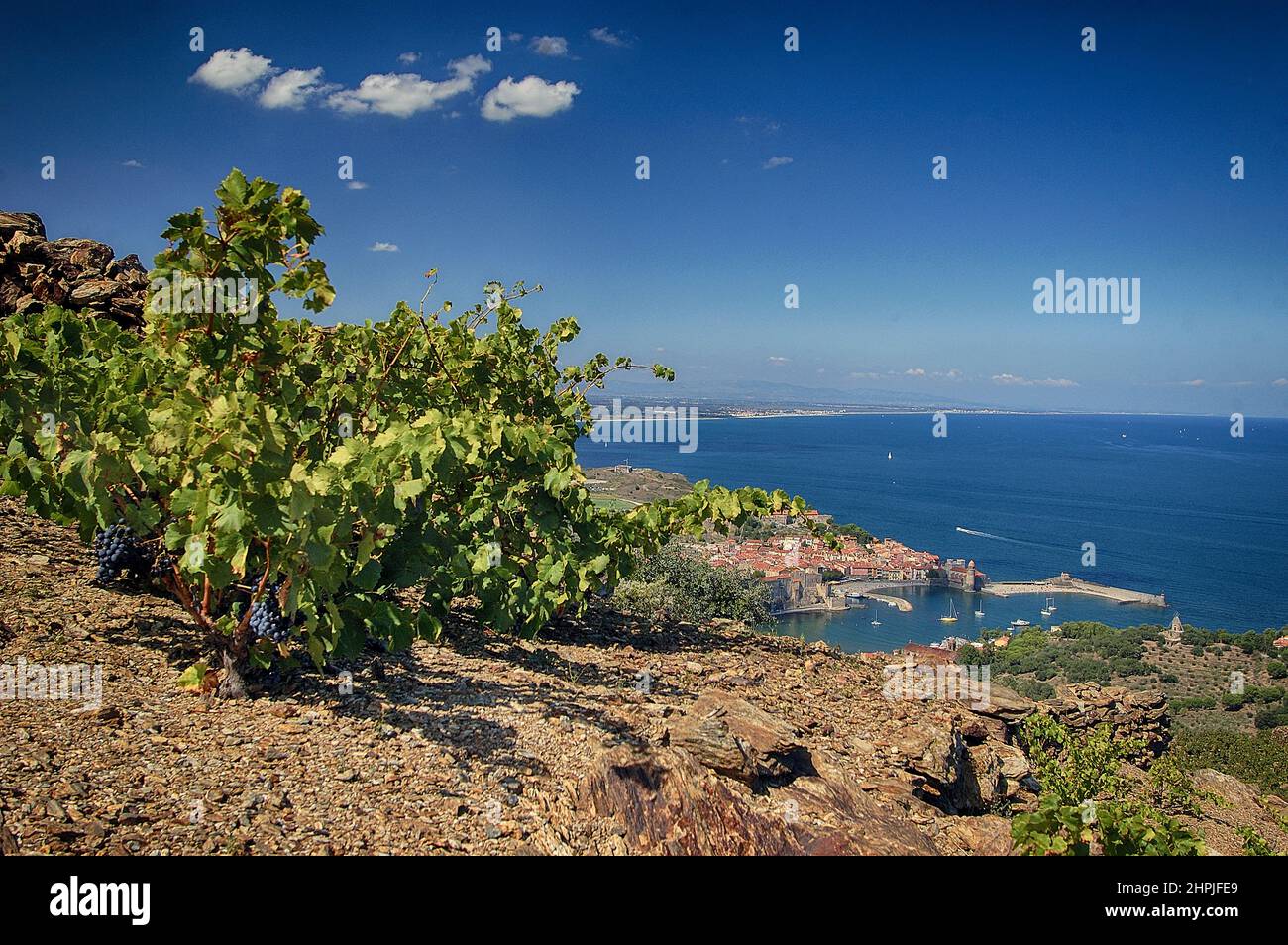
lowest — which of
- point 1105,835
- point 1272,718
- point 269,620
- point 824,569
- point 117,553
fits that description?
point 824,569

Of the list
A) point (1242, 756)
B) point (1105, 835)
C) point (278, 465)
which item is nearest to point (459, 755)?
point (278, 465)

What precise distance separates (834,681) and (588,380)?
4.92 metres

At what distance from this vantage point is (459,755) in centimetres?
464

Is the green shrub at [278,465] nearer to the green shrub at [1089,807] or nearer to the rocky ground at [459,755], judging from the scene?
the rocky ground at [459,755]

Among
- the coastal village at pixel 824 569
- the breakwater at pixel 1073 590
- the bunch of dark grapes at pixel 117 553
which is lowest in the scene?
the breakwater at pixel 1073 590

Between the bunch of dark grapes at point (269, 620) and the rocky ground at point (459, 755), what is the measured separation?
0.51 m

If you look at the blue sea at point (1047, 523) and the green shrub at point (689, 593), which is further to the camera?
the blue sea at point (1047, 523)

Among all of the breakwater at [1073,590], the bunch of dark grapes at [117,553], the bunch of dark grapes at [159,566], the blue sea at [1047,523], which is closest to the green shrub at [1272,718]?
the blue sea at [1047,523]

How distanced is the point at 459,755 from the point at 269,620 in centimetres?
152

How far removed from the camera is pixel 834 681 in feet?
27.4

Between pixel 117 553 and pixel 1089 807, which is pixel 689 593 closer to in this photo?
pixel 1089 807

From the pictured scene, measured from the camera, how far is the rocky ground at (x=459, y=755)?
11.9ft
